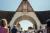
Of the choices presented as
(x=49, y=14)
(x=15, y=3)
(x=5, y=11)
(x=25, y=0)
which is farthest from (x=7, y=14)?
(x=49, y=14)

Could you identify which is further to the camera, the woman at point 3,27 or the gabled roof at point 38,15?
the gabled roof at point 38,15

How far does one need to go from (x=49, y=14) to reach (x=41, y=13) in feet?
0.39

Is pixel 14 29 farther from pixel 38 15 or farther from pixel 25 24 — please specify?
pixel 38 15

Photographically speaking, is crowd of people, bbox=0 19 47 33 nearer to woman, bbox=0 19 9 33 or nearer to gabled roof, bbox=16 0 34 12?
woman, bbox=0 19 9 33

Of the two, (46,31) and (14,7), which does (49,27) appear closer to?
(46,31)

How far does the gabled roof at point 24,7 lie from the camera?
6.69 ft

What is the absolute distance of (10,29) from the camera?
197 centimetres

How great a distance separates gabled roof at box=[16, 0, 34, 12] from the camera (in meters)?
2.04

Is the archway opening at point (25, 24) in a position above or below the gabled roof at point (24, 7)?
below

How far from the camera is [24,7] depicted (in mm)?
2068

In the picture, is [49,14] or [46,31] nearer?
[46,31]

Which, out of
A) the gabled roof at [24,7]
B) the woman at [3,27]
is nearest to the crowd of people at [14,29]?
the woman at [3,27]

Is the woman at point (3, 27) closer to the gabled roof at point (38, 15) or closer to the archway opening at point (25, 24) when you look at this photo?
the gabled roof at point (38, 15)

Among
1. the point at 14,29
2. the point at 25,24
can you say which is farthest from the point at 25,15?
the point at 14,29
